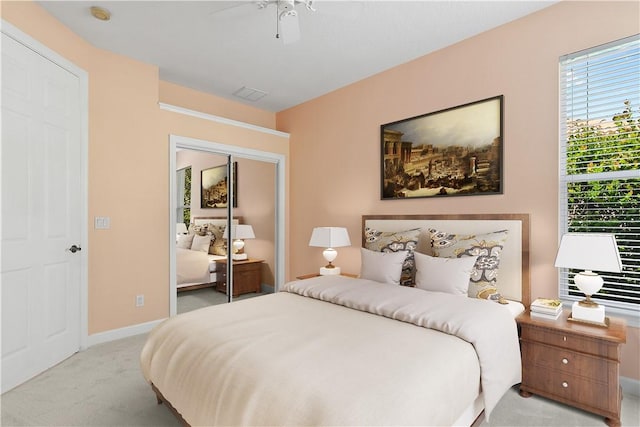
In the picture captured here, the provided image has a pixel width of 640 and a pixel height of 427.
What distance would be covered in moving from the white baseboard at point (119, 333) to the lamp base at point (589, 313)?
12.4 ft

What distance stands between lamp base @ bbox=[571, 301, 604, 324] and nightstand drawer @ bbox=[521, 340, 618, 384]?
235 mm

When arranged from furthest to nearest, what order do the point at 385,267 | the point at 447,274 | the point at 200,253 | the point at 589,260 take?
the point at 200,253 → the point at 385,267 → the point at 447,274 → the point at 589,260

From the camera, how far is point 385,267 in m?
2.87

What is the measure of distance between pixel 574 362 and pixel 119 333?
3795 mm

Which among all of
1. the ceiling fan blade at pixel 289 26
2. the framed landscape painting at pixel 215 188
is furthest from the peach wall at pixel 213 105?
the ceiling fan blade at pixel 289 26

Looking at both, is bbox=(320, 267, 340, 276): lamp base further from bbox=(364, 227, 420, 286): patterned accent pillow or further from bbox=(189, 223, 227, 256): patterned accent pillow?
bbox=(189, 223, 227, 256): patterned accent pillow

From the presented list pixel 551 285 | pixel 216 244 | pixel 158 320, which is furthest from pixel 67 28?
pixel 551 285

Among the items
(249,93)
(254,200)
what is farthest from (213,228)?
(249,93)

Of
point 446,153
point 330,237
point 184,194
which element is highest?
point 446,153

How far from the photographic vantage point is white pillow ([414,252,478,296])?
241 cm

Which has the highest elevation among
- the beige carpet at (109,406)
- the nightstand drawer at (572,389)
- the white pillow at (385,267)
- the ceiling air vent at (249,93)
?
the ceiling air vent at (249,93)

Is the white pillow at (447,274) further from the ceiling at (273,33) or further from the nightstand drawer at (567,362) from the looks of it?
the ceiling at (273,33)

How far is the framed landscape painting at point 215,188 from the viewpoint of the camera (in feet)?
13.0

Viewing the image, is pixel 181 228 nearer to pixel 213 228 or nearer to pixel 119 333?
pixel 213 228
